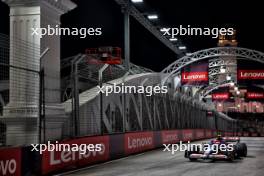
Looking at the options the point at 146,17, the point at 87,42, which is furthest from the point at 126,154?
the point at 87,42

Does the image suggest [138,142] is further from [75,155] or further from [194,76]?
[194,76]

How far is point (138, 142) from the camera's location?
67.4 feet

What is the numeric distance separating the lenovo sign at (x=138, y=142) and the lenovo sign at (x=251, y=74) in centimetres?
1187

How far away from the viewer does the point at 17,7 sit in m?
13.7

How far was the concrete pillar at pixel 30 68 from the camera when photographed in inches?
512

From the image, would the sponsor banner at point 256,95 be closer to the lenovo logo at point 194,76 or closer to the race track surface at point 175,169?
the lenovo logo at point 194,76

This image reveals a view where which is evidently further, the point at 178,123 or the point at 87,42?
the point at 87,42

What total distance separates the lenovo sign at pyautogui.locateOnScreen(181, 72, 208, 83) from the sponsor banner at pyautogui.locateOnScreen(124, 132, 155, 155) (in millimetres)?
8838

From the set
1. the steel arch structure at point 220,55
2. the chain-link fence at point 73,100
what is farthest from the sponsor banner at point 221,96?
the chain-link fence at point 73,100

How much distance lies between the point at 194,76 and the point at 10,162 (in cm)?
2198

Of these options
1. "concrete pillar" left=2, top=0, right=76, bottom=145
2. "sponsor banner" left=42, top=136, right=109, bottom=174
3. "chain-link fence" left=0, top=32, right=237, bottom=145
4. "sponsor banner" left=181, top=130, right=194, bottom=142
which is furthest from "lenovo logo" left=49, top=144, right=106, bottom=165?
"sponsor banner" left=181, top=130, right=194, bottom=142

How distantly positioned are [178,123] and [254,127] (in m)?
35.2

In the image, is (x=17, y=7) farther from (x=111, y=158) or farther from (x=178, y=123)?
(x=178, y=123)

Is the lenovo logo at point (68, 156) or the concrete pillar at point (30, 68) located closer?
the lenovo logo at point (68, 156)
